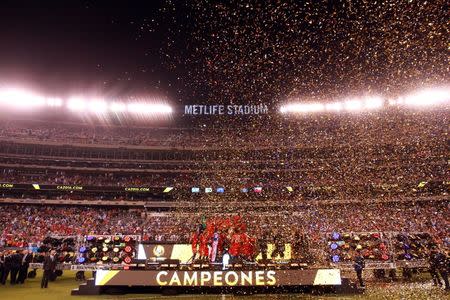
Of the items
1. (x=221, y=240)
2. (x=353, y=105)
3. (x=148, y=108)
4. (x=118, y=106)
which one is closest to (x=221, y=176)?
(x=148, y=108)

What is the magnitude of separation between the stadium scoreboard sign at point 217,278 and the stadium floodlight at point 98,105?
42275 millimetres

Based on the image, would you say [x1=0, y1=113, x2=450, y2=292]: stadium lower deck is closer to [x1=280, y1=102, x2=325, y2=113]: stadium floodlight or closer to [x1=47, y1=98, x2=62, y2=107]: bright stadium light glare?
[x1=280, y1=102, x2=325, y2=113]: stadium floodlight

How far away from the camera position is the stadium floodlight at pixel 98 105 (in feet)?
172

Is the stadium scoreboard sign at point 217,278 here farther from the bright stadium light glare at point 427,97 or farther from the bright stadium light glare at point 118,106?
the bright stadium light glare at point 427,97

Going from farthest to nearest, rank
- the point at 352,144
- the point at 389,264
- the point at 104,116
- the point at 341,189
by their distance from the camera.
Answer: the point at 104,116
the point at 352,144
the point at 341,189
the point at 389,264

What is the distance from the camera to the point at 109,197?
48.3 m

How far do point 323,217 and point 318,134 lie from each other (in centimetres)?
1552

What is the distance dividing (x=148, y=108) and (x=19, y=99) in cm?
1790

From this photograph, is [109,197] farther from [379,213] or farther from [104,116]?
[379,213]

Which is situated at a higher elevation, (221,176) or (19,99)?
(19,99)

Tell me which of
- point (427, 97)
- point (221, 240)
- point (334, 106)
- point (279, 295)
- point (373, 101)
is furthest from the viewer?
point (334, 106)

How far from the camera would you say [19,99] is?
50.1 m

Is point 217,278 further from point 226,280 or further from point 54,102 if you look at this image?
point 54,102

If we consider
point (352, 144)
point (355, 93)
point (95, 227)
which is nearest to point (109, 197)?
point (95, 227)
